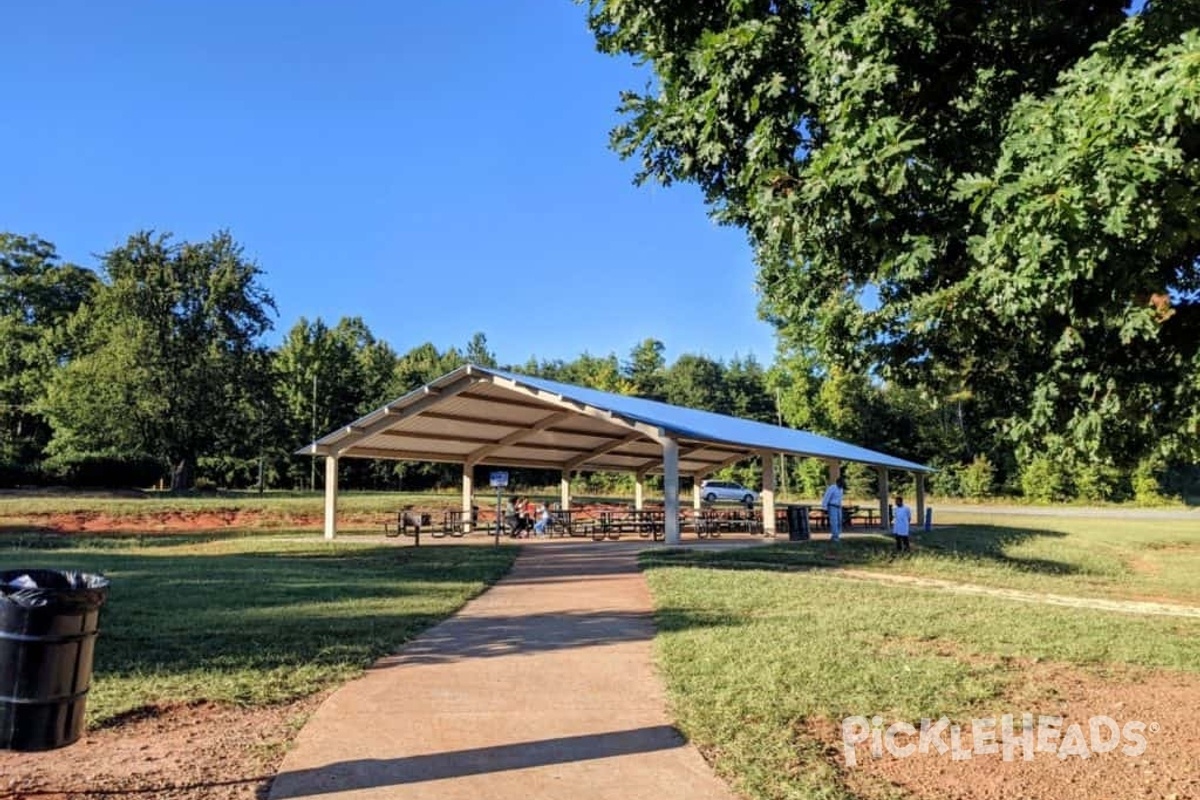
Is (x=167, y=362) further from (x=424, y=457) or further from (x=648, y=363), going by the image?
(x=648, y=363)

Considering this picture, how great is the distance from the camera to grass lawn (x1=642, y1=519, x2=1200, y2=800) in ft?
15.9

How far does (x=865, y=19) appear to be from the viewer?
4.85 meters

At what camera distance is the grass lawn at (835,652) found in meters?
4.84

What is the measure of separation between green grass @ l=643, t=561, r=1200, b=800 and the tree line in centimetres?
1369

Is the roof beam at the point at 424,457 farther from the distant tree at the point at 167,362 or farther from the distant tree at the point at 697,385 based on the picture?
the distant tree at the point at 697,385

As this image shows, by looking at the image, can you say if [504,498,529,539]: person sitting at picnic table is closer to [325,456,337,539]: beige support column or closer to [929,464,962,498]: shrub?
[325,456,337,539]: beige support column

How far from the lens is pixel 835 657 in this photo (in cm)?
687

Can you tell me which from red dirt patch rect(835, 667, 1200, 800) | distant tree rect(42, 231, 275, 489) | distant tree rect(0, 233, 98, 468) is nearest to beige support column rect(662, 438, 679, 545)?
red dirt patch rect(835, 667, 1200, 800)

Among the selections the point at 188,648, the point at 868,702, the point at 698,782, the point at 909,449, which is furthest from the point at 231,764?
the point at 909,449

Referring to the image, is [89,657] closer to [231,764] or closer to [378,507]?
[231,764]

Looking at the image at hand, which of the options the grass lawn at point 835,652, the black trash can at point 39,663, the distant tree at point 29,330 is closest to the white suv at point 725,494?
the grass lawn at point 835,652

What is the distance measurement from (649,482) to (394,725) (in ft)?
166

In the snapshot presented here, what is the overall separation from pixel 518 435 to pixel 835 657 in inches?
723

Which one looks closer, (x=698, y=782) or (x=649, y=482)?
(x=698, y=782)
